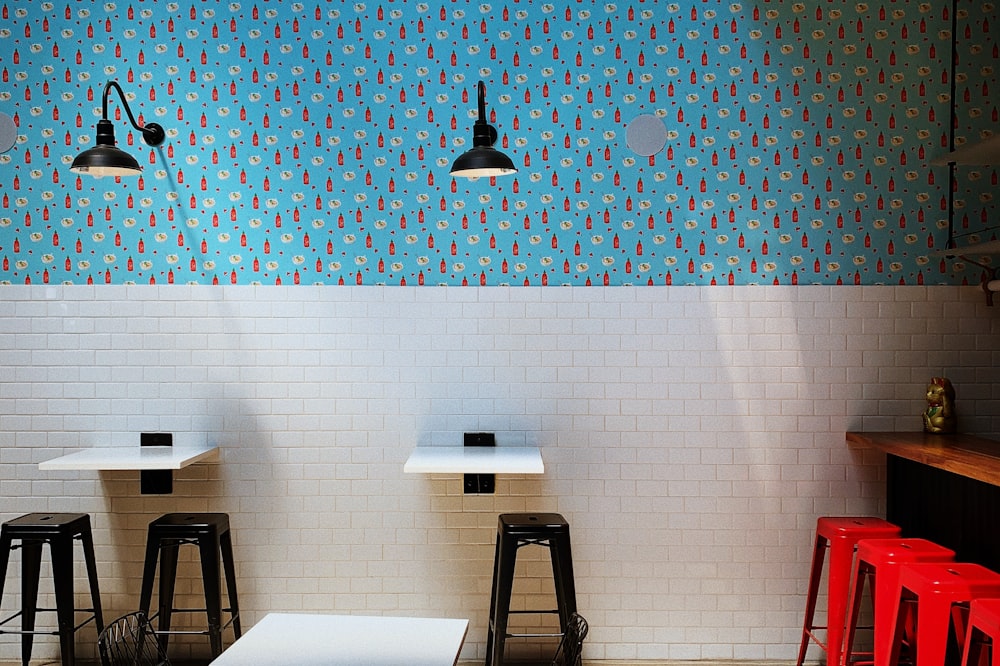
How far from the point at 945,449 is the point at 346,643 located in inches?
103

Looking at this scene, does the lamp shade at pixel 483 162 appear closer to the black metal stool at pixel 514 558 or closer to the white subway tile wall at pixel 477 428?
the white subway tile wall at pixel 477 428

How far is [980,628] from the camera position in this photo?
2879 millimetres

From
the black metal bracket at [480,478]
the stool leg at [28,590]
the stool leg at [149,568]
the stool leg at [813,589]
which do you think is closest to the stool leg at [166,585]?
the stool leg at [149,568]

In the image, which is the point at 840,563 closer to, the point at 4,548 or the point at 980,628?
the point at 980,628

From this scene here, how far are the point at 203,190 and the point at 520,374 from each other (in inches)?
72.4

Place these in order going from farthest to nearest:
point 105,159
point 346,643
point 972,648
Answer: point 105,159
point 972,648
point 346,643

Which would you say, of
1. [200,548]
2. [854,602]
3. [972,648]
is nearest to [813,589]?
[854,602]

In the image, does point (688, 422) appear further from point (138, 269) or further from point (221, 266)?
point (138, 269)

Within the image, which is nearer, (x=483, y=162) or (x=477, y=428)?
(x=483, y=162)

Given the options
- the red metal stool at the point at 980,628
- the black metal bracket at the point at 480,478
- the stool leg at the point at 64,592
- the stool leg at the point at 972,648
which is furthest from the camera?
the black metal bracket at the point at 480,478

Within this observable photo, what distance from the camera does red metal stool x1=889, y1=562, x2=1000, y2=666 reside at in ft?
10.3

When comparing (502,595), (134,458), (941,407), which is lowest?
(502,595)

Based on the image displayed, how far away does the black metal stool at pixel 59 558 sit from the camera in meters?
4.04

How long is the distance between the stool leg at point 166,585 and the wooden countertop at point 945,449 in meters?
3.28
